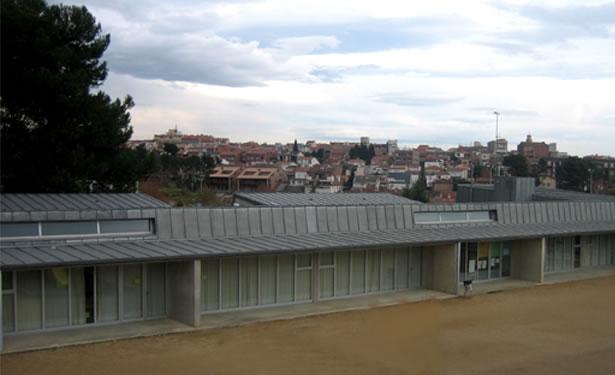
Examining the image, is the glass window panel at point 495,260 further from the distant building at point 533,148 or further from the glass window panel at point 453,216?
Result: the distant building at point 533,148

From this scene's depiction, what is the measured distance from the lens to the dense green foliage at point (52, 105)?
28031 millimetres

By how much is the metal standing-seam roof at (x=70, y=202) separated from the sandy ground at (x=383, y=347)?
15.6 feet

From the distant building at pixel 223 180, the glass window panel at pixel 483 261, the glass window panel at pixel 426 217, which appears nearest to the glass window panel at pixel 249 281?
the glass window panel at pixel 426 217

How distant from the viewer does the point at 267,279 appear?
2158 centimetres

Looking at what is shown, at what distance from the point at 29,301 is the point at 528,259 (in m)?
19.5

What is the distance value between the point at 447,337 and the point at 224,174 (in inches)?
3343

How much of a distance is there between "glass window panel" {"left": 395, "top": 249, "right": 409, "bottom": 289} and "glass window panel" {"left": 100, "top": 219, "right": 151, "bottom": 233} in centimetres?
953

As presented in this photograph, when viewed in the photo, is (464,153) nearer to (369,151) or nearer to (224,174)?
(369,151)

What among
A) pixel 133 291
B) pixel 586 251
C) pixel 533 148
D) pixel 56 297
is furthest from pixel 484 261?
pixel 533 148

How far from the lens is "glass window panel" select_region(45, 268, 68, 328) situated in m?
17.7

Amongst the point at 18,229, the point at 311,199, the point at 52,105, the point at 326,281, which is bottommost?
the point at 326,281

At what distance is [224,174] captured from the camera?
101750 mm

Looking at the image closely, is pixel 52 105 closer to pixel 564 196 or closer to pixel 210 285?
pixel 210 285

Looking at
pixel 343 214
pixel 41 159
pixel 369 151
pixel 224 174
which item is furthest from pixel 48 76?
pixel 369 151
